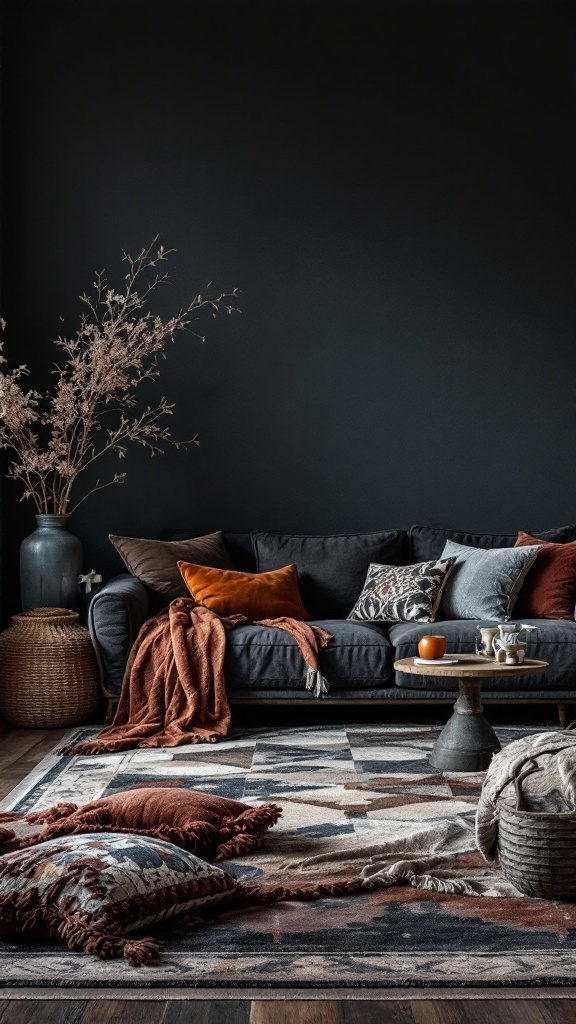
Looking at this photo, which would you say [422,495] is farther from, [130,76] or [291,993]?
[291,993]

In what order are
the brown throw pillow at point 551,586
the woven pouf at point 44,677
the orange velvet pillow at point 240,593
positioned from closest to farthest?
1. the woven pouf at point 44,677
2. the orange velvet pillow at point 240,593
3. the brown throw pillow at point 551,586

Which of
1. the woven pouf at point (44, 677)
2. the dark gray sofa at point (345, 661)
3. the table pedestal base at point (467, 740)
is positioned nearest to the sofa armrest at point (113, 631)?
the dark gray sofa at point (345, 661)

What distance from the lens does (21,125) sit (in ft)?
18.3

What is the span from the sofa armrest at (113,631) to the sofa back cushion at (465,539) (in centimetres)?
162

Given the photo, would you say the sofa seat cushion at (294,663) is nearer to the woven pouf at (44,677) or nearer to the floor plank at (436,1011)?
the woven pouf at (44,677)

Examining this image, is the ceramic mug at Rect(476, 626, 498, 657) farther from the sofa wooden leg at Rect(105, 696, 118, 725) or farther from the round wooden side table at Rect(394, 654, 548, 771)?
the sofa wooden leg at Rect(105, 696, 118, 725)

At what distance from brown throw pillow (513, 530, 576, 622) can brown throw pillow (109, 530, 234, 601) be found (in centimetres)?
150

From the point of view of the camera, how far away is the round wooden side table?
12.0ft

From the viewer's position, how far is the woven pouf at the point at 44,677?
4.64m

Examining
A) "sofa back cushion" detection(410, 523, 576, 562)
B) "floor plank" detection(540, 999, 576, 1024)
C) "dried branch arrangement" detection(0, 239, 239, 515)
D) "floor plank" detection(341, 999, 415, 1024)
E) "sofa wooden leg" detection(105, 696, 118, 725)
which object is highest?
"dried branch arrangement" detection(0, 239, 239, 515)

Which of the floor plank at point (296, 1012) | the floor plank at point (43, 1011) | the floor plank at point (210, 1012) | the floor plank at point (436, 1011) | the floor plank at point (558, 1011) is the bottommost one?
the floor plank at point (558, 1011)

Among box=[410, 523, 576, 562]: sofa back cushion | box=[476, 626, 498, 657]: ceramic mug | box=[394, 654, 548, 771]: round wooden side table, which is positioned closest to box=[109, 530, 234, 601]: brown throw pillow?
box=[410, 523, 576, 562]: sofa back cushion

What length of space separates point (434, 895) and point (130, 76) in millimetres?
4691

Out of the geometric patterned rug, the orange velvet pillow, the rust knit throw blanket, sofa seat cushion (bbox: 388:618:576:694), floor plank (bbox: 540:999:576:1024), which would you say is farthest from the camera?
the orange velvet pillow
